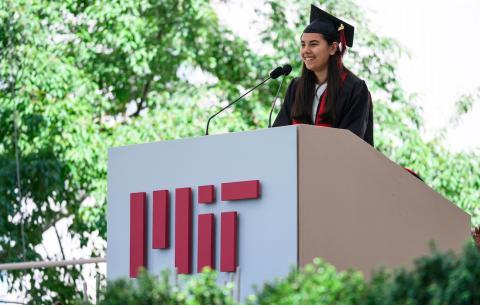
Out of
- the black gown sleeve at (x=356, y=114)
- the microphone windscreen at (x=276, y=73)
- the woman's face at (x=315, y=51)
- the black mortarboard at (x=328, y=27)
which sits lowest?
the black gown sleeve at (x=356, y=114)

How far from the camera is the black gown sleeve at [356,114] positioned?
170 inches

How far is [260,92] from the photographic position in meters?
12.6

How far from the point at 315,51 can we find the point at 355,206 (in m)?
0.87

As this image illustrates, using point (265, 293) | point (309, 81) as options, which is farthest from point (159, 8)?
point (265, 293)

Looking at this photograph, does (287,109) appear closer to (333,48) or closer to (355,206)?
(333,48)

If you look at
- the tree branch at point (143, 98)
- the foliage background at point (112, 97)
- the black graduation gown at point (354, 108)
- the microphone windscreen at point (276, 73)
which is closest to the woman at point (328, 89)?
the black graduation gown at point (354, 108)

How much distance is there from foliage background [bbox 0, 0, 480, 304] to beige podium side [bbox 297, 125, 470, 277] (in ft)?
24.5

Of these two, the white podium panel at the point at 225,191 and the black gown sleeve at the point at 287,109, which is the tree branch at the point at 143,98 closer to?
the black gown sleeve at the point at 287,109

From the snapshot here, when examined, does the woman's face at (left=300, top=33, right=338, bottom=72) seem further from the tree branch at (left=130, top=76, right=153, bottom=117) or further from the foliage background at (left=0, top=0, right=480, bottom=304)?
the tree branch at (left=130, top=76, right=153, bottom=117)

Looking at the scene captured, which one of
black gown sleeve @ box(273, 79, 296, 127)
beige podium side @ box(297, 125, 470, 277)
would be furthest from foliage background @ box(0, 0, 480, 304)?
beige podium side @ box(297, 125, 470, 277)

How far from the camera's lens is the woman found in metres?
4.32

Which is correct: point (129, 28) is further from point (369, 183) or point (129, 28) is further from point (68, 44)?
point (369, 183)

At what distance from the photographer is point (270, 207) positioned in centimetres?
358

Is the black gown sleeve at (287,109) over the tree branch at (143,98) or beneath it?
beneath
